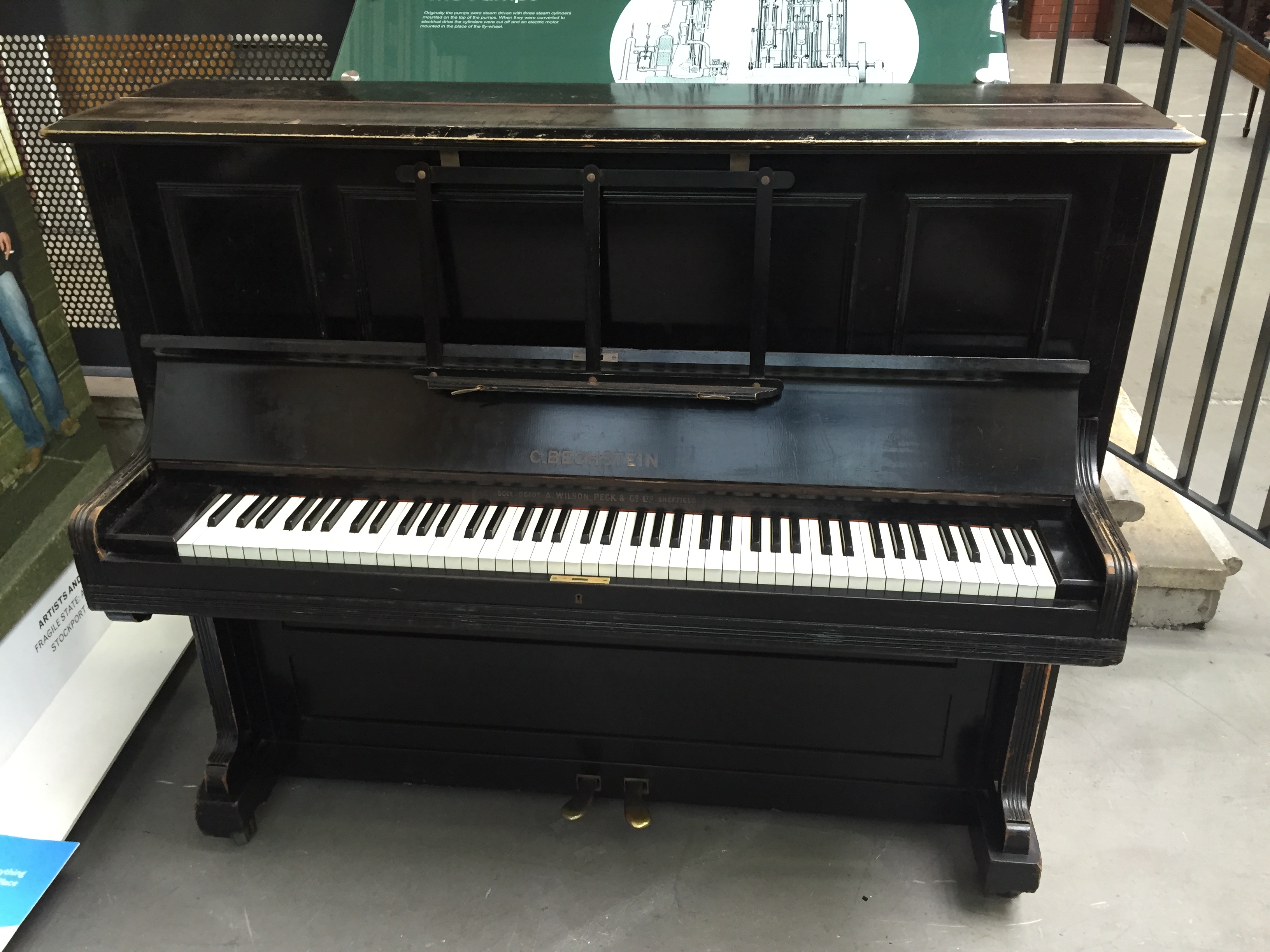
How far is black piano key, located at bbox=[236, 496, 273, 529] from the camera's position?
1.75 m

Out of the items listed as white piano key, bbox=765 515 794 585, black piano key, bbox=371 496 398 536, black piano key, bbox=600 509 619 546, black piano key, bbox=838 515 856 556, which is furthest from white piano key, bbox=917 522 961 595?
black piano key, bbox=371 496 398 536

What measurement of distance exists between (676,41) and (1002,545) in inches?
53.5

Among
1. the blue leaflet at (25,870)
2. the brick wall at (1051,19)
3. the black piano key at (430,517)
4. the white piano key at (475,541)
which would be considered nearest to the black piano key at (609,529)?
the white piano key at (475,541)

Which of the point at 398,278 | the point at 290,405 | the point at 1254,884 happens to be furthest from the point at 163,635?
the point at 1254,884

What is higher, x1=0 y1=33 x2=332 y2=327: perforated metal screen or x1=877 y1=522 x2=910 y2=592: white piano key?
x1=0 y1=33 x2=332 y2=327: perforated metal screen

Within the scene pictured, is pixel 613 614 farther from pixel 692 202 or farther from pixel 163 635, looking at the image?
pixel 163 635

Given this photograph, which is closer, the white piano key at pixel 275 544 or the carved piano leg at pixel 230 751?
the white piano key at pixel 275 544

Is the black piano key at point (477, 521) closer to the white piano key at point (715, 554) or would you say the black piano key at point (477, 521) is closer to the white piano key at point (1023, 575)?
the white piano key at point (715, 554)

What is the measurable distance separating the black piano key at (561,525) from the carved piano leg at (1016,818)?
968mm

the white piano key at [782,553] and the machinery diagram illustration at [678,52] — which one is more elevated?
the machinery diagram illustration at [678,52]

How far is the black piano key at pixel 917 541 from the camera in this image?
5.36 feet

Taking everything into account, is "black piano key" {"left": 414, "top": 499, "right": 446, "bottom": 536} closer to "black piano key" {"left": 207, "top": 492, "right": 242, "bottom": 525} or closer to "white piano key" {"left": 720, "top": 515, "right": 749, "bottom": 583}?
"black piano key" {"left": 207, "top": 492, "right": 242, "bottom": 525}

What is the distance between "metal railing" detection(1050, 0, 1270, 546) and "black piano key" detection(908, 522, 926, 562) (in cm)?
108

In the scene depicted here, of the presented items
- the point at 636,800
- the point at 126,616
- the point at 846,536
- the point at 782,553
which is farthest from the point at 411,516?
the point at 636,800
